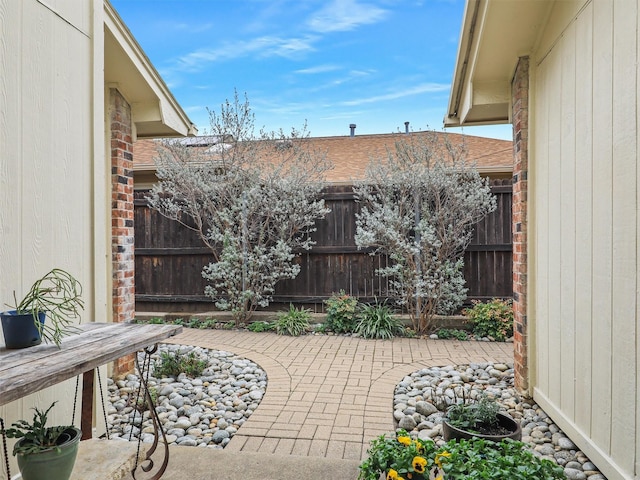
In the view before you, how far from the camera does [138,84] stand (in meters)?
3.82

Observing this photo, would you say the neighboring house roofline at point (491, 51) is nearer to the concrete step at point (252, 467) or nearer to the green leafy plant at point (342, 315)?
the green leafy plant at point (342, 315)

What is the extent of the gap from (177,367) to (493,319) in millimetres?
3650

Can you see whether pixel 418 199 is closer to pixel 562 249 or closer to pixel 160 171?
pixel 562 249

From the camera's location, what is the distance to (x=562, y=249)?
9.07ft

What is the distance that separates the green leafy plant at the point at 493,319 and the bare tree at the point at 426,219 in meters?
0.28

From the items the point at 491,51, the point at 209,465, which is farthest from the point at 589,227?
the point at 209,465

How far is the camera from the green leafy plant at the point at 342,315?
562 centimetres

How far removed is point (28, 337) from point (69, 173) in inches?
39.5

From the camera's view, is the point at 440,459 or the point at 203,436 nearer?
the point at 440,459

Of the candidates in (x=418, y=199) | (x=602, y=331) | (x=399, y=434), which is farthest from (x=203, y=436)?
(x=418, y=199)

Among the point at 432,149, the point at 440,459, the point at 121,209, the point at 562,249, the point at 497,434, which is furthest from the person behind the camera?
the point at 432,149

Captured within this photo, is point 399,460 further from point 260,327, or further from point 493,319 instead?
point 260,327

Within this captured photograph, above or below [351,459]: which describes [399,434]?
above

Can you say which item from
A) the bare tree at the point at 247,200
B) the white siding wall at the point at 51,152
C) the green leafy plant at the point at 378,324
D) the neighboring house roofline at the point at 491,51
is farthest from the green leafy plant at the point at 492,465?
the bare tree at the point at 247,200
